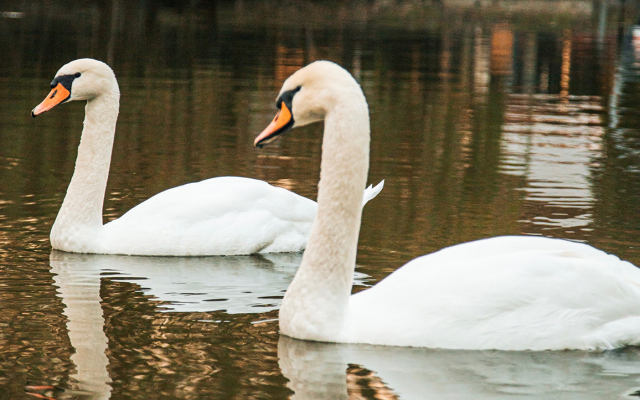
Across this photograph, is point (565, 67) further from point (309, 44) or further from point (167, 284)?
point (167, 284)

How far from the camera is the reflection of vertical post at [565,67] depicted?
26133 millimetres

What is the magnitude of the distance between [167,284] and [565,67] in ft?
88.4

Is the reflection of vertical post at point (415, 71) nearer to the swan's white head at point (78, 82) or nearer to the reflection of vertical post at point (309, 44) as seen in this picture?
the reflection of vertical post at point (309, 44)

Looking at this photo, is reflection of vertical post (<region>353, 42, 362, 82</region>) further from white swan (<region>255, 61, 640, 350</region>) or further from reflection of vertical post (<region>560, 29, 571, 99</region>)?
white swan (<region>255, 61, 640, 350</region>)

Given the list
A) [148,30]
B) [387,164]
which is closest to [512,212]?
[387,164]

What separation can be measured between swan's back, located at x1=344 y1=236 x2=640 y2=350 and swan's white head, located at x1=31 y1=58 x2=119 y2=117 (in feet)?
13.3

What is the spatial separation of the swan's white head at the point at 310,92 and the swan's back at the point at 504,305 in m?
1.07

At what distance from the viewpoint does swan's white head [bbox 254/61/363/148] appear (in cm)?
579

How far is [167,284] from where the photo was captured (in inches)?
302

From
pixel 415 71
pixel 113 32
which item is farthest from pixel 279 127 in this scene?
pixel 113 32

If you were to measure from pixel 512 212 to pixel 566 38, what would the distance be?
38.2 m

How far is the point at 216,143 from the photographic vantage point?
1479cm

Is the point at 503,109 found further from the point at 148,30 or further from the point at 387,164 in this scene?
the point at 148,30

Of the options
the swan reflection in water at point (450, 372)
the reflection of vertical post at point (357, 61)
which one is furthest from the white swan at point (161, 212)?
the reflection of vertical post at point (357, 61)
